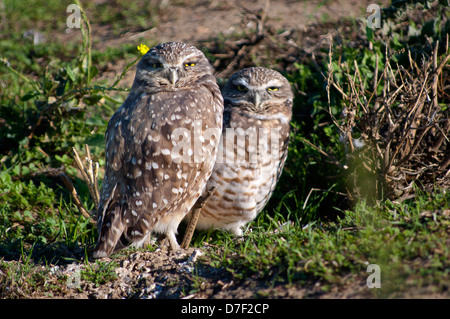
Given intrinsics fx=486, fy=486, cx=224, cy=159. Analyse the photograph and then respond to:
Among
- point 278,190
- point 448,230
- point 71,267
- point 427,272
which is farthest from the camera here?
point 278,190

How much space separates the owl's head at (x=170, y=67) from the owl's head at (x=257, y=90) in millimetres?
313

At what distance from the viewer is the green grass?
2797 mm

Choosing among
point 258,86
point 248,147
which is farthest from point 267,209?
point 258,86

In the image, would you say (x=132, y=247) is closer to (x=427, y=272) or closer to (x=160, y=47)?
(x=160, y=47)

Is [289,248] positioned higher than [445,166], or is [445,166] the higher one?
[445,166]

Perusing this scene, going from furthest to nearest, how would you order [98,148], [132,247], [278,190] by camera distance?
[98,148], [278,190], [132,247]

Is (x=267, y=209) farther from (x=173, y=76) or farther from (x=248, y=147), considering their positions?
(x=173, y=76)

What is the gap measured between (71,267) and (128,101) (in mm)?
1284

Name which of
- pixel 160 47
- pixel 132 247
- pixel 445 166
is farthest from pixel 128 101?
pixel 445 166

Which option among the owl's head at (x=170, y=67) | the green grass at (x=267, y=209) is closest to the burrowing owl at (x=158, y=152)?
the owl's head at (x=170, y=67)

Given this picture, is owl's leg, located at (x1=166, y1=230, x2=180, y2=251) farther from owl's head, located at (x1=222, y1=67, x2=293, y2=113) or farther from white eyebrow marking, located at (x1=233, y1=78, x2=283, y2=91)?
white eyebrow marking, located at (x1=233, y1=78, x2=283, y2=91)

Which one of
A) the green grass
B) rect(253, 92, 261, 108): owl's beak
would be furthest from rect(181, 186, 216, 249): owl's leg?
rect(253, 92, 261, 108): owl's beak

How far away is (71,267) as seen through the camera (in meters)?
3.41

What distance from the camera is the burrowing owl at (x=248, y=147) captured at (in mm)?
3732
